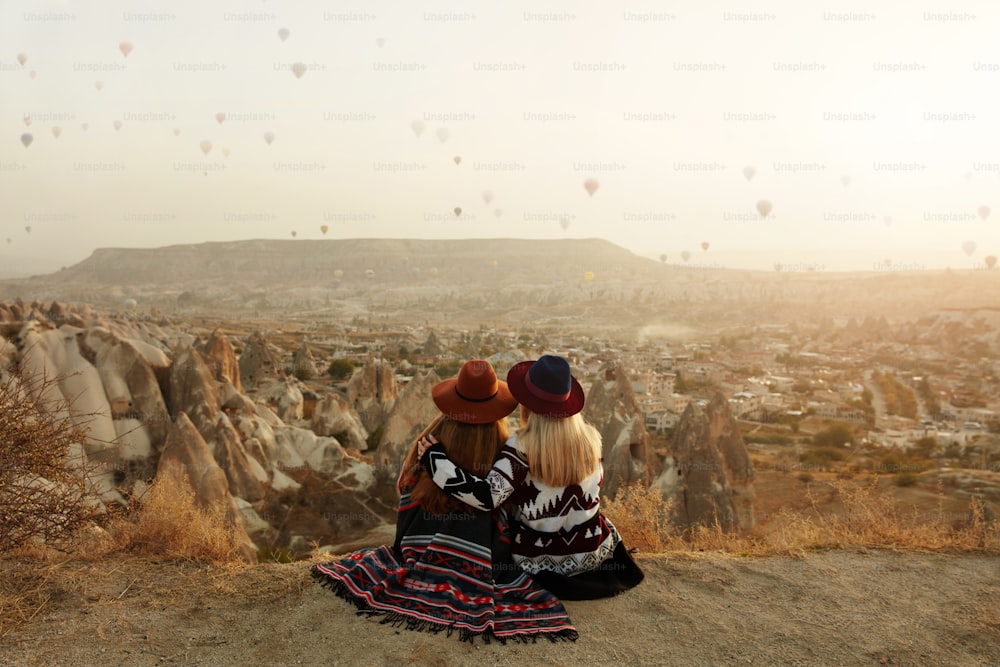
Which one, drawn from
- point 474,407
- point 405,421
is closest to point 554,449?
point 474,407

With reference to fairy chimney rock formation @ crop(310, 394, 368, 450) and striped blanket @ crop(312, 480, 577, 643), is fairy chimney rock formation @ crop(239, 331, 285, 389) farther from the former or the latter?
striped blanket @ crop(312, 480, 577, 643)

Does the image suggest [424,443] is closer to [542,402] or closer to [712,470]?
[542,402]

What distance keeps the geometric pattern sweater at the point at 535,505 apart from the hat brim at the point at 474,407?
15cm

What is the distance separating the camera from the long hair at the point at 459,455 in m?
3.03

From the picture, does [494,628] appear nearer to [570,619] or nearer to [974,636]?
[570,619]

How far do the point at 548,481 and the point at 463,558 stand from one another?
555 mm

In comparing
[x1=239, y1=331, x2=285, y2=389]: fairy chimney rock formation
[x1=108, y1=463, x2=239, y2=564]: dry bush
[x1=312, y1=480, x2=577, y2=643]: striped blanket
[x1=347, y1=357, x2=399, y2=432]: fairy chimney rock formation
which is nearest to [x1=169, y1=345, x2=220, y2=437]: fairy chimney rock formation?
[x1=347, y1=357, x2=399, y2=432]: fairy chimney rock formation

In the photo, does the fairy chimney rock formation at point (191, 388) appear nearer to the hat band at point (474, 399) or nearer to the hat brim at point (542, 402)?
the hat band at point (474, 399)

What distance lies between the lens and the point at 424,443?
10.1 feet

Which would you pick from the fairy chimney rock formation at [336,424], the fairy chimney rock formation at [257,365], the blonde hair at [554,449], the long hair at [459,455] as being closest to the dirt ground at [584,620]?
the long hair at [459,455]

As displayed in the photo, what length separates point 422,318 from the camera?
206ft

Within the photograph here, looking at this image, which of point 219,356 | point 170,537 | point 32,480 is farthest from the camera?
point 219,356

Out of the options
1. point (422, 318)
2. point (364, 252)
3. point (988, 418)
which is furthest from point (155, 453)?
point (364, 252)

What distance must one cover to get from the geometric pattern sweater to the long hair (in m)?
A: 0.06
